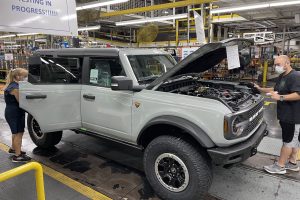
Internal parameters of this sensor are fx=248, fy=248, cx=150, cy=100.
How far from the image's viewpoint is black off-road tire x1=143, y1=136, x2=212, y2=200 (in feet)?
8.73

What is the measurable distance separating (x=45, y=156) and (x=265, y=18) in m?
12.9

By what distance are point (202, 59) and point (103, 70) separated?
1.42 meters

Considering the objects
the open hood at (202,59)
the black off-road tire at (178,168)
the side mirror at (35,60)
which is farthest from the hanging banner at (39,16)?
the black off-road tire at (178,168)

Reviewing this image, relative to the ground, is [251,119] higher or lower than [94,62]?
lower

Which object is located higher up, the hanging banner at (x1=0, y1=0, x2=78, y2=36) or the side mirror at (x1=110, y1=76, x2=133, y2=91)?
the hanging banner at (x1=0, y1=0, x2=78, y2=36)

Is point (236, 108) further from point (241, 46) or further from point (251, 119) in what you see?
point (241, 46)

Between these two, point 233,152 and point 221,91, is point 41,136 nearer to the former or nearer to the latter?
point 221,91

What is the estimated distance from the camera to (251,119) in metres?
2.96

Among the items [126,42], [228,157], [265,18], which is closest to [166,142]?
[228,157]

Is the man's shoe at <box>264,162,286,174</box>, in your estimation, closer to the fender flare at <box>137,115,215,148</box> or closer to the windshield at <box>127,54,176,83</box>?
the fender flare at <box>137,115,215,148</box>

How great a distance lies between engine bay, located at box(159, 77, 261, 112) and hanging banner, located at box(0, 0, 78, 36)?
140cm

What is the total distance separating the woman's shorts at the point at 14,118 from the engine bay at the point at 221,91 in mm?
2474

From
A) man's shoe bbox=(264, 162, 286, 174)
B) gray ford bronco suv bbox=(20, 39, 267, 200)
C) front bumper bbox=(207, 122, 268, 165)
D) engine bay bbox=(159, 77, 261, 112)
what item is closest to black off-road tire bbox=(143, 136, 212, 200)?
gray ford bronco suv bbox=(20, 39, 267, 200)

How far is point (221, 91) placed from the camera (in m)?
3.60
